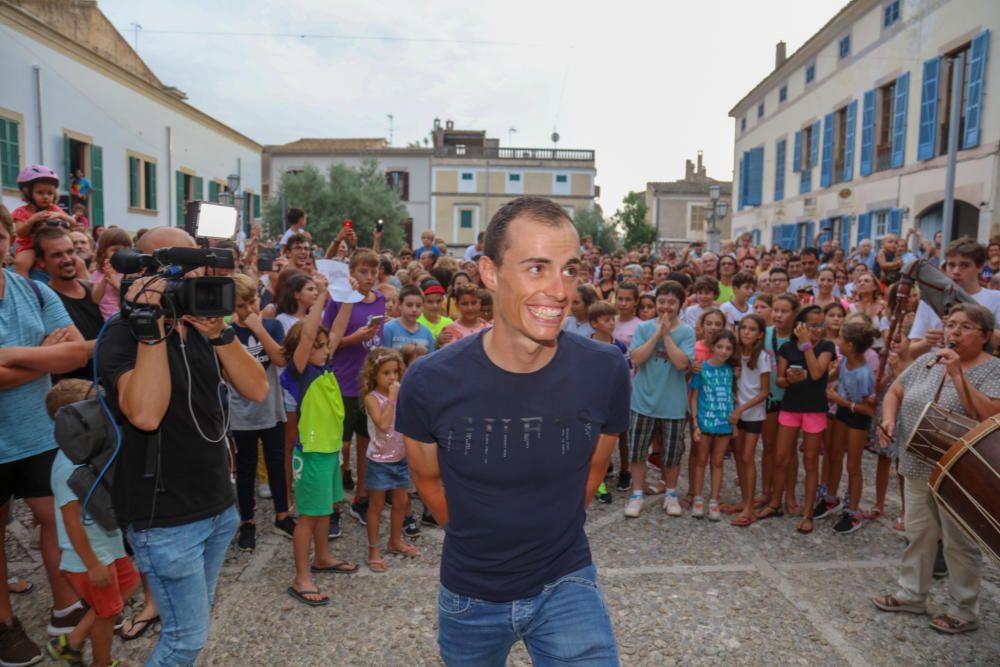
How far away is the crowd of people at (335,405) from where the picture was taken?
2.40m

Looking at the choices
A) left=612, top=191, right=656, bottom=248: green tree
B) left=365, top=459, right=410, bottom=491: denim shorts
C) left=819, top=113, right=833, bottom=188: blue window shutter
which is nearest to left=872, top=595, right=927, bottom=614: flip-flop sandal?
left=365, top=459, right=410, bottom=491: denim shorts

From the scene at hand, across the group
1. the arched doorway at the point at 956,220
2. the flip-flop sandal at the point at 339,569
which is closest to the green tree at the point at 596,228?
the arched doorway at the point at 956,220

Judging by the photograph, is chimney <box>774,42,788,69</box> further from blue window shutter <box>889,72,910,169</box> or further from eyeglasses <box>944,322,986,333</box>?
eyeglasses <box>944,322,986,333</box>

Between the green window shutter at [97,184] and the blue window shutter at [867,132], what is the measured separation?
823 inches

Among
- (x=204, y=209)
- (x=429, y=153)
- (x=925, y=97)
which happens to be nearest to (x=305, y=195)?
(x=429, y=153)

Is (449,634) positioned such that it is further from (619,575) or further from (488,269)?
(619,575)

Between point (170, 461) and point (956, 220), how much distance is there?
58.1 ft

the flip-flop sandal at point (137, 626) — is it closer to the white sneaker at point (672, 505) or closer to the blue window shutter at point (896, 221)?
the white sneaker at point (672, 505)

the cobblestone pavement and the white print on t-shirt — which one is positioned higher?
the white print on t-shirt

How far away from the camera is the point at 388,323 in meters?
5.81

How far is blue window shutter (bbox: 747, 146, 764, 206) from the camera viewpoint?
86.8 ft

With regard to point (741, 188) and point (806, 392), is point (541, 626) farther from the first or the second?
point (741, 188)

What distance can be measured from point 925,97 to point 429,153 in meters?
34.0

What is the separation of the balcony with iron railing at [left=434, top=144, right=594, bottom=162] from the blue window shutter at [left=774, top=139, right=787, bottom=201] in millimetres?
22755
